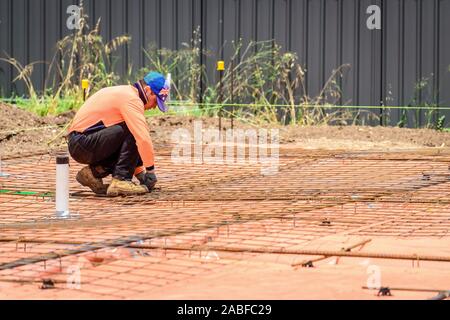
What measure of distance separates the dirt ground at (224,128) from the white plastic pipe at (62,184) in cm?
462

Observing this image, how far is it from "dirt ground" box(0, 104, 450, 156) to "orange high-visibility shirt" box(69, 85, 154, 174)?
3.51 m

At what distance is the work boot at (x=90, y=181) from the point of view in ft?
30.4

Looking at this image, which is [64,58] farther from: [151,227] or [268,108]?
[151,227]

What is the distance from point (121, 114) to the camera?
9.02 metres

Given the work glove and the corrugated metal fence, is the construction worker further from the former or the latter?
the corrugated metal fence

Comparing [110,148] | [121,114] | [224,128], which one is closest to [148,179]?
[110,148]

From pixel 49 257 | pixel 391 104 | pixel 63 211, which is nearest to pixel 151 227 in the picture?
pixel 63 211

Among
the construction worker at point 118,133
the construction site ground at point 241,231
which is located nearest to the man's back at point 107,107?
the construction worker at point 118,133

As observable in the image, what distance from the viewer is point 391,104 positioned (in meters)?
15.1

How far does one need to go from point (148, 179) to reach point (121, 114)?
584 millimetres

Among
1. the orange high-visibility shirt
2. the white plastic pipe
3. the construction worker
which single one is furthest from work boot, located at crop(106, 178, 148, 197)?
the white plastic pipe

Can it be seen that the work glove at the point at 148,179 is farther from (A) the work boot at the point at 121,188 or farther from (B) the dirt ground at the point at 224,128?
(B) the dirt ground at the point at 224,128

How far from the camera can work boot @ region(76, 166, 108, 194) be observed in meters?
9.27
